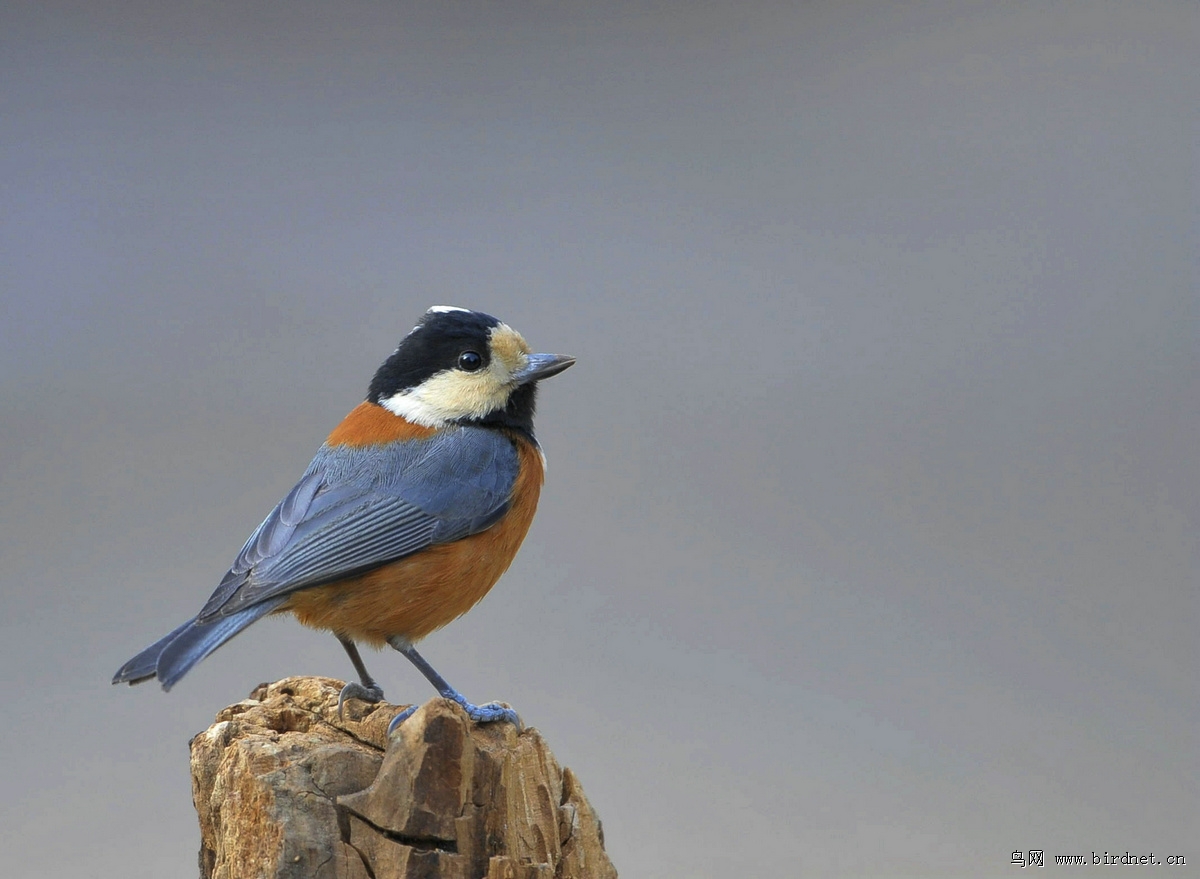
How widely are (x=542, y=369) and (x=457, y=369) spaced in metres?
0.19

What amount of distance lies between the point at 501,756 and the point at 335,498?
2.38 feet

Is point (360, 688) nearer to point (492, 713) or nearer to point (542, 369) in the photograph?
point (492, 713)

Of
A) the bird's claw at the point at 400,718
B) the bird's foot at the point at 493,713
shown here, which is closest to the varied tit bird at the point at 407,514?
the bird's foot at the point at 493,713

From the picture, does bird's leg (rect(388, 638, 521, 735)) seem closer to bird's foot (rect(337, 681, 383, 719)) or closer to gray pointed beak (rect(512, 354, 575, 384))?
bird's foot (rect(337, 681, 383, 719))

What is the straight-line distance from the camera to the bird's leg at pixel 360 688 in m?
2.07

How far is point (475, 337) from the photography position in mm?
2416

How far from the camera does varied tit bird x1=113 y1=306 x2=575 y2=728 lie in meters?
2.06

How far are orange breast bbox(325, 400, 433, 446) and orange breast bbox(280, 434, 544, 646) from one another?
291 mm

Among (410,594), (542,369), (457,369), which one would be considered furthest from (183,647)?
(542,369)

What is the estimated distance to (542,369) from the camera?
8.09 ft

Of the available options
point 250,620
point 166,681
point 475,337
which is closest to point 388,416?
point 475,337

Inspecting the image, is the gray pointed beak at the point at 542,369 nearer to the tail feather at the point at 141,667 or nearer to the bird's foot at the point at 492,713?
the bird's foot at the point at 492,713

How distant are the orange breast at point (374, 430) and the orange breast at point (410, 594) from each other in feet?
0.96

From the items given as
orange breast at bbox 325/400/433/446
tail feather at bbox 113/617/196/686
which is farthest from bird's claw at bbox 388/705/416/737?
orange breast at bbox 325/400/433/446
